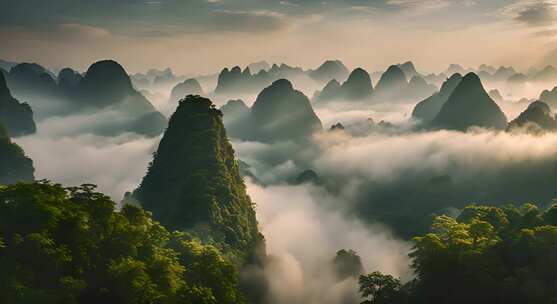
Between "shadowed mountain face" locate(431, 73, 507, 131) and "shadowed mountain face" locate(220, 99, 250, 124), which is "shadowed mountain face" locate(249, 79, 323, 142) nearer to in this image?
"shadowed mountain face" locate(220, 99, 250, 124)

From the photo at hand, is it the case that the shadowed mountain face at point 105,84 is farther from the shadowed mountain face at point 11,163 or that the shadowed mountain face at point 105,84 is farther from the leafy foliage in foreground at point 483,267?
the leafy foliage in foreground at point 483,267

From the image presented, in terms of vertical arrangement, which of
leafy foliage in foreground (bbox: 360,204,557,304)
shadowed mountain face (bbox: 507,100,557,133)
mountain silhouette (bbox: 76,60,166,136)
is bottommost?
leafy foliage in foreground (bbox: 360,204,557,304)

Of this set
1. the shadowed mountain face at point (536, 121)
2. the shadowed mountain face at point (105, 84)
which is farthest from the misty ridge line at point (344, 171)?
the shadowed mountain face at point (105, 84)

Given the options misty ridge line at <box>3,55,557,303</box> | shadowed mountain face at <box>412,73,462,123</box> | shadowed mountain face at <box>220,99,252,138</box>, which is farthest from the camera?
shadowed mountain face at <box>412,73,462,123</box>

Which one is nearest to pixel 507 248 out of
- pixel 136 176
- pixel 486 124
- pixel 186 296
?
pixel 186 296

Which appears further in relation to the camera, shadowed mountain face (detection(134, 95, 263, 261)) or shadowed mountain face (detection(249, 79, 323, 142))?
shadowed mountain face (detection(249, 79, 323, 142))

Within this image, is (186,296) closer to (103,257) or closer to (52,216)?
(103,257)

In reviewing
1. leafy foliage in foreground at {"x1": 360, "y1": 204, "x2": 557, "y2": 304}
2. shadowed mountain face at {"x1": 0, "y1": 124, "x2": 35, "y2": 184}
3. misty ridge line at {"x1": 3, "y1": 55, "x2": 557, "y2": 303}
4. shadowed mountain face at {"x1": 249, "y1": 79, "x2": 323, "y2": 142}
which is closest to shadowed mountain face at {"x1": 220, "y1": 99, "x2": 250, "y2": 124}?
misty ridge line at {"x1": 3, "y1": 55, "x2": 557, "y2": 303}
